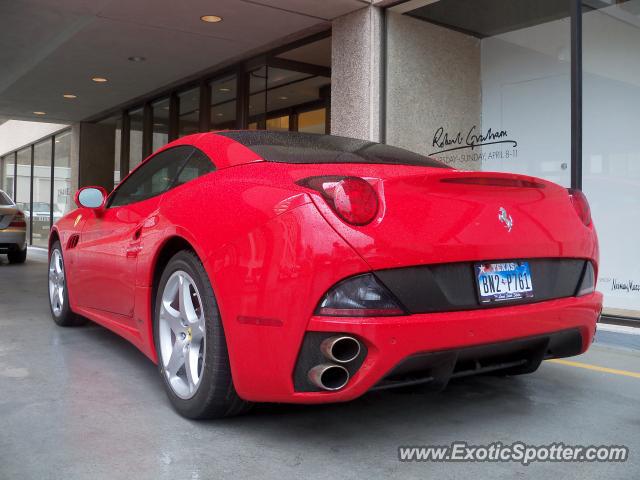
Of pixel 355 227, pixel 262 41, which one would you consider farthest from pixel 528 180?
pixel 262 41

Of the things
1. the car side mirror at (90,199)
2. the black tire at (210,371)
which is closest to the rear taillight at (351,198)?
the black tire at (210,371)

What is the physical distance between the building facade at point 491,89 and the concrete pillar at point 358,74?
12 mm

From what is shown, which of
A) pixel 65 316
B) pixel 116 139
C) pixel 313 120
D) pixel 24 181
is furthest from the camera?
pixel 24 181

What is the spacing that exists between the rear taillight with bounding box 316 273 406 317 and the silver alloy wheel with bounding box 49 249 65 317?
10.4 ft

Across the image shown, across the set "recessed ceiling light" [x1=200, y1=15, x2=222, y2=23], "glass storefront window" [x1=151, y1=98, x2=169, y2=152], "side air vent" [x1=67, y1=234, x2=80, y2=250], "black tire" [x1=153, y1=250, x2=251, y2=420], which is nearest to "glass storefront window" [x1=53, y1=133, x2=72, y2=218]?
"glass storefront window" [x1=151, y1=98, x2=169, y2=152]

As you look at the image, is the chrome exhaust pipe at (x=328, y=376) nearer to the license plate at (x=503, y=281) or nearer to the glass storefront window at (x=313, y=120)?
the license plate at (x=503, y=281)

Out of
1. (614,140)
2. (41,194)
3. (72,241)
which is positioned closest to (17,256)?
(41,194)

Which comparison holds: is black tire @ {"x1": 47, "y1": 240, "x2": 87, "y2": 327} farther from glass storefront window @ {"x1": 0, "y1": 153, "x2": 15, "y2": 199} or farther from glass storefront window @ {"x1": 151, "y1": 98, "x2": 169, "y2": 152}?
glass storefront window @ {"x1": 0, "y1": 153, "x2": 15, "y2": 199}

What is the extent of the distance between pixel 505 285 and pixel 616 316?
361cm

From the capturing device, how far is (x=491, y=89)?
285 inches

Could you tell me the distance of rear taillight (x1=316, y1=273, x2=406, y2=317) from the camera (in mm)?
2115

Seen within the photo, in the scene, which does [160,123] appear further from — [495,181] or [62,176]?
[495,181]

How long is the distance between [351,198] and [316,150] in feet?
2.31

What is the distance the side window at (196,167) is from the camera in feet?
9.55
